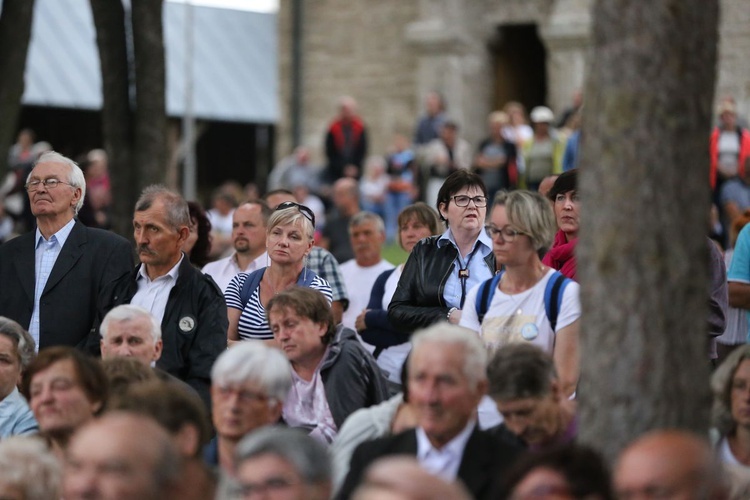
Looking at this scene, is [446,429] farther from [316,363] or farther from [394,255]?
[394,255]

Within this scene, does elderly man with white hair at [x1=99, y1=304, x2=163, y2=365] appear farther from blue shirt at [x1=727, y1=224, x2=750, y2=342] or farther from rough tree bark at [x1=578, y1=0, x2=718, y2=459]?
blue shirt at [x1=727, y1=224, x2=750, y2=342]

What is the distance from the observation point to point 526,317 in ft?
23.2

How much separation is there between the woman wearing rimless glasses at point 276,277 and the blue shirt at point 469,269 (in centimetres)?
83

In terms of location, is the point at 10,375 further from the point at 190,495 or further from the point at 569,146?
the point at 569,146

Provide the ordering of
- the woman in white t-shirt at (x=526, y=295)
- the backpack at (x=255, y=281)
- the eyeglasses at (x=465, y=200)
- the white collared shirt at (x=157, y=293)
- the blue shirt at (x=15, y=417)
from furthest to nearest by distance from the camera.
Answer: the backpack at (x=255, y=281), the eyeglasses at (x=465, y=200), the white collared shirt at (x=157, y=293), the blue shirt at (x=15, y=417), the woman in white t-shirt at (x=526, y=295)

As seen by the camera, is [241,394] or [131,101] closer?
[241,394]

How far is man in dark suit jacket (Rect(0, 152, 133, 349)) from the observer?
8828 millimetres

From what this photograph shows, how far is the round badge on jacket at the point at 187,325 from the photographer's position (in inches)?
321

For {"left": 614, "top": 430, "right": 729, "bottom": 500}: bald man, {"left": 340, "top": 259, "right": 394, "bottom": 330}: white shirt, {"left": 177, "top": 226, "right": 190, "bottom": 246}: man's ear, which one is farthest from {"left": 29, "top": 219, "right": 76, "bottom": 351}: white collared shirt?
{"left": 614, "top": 430, "right": 729, "bottom": 500}: bald man

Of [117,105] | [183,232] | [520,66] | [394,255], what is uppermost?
[520,66]

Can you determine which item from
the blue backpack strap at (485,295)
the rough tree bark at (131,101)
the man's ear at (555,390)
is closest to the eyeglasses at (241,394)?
the man's ear at (555,390)

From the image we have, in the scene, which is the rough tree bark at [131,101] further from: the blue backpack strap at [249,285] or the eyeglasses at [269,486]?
the eyeglasses at [269,486]

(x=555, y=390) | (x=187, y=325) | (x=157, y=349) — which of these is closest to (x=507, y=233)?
(x=555, y=390)

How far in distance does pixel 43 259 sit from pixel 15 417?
5.66ft
